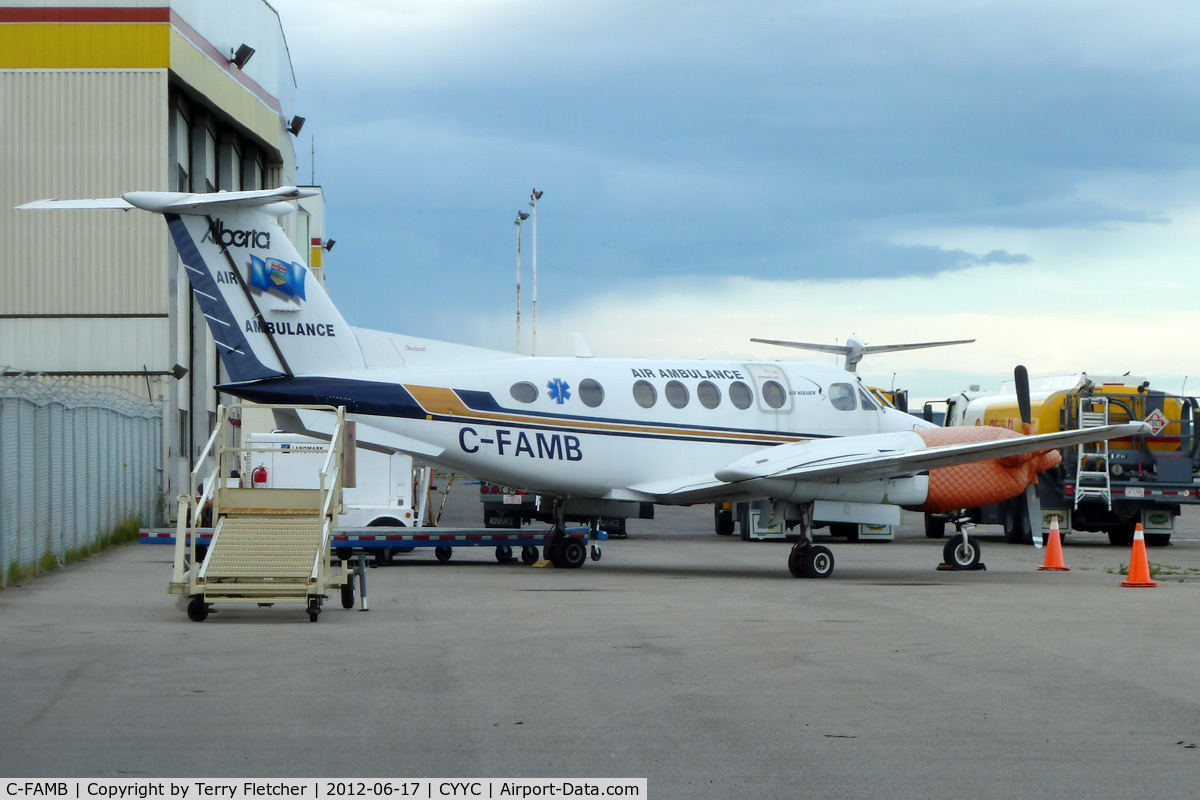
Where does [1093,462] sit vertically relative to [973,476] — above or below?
above

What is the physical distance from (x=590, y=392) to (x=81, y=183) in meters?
20.3

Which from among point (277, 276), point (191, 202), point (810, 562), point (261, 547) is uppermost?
point (191, 202)

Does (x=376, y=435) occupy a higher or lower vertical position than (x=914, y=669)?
higher

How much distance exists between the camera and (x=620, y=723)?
750 cm

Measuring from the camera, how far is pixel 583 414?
60.9 ft

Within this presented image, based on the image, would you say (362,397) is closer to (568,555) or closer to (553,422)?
(553,422)

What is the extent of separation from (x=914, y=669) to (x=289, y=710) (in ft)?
14.8

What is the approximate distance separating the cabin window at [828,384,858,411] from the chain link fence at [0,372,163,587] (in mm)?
11625

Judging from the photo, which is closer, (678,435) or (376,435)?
(376,435)

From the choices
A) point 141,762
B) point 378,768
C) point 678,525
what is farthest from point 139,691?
point 678,525

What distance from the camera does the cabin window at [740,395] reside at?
19.6 meters

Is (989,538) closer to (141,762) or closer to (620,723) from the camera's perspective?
(620,723)

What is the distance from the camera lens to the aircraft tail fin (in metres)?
16.8

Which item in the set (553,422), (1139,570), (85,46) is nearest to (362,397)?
(553,422)
